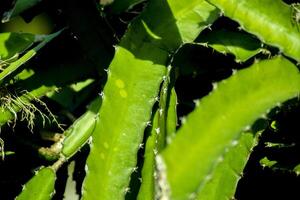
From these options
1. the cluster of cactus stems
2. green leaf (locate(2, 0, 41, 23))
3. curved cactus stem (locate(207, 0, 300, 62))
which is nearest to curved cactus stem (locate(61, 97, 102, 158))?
the cluster of cactus stems

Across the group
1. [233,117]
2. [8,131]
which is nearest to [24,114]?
[8,131]

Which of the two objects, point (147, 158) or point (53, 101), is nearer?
point (147, 158)

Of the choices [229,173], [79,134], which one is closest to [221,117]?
[229,173]

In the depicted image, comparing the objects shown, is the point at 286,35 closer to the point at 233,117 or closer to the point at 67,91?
the point at 233,117

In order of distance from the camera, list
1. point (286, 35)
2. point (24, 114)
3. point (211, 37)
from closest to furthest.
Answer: point (286, 35), point (211, 37), point (24, 114)

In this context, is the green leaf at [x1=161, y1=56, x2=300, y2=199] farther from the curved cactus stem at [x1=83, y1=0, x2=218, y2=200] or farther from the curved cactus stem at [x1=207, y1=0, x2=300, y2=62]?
the curved cactus stem at [x1=83, y1=0, x2=218, y2=200]

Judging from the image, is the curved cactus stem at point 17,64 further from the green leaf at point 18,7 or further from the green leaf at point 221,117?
the green leaf at point 221,117

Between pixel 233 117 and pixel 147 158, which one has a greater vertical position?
pixel 233 117
